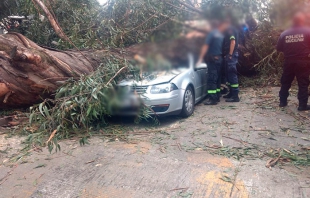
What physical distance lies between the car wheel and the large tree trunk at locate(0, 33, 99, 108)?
1.65 metres

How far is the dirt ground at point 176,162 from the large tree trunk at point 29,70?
0.74 metres

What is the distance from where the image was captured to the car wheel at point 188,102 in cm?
517

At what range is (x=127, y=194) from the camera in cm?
293

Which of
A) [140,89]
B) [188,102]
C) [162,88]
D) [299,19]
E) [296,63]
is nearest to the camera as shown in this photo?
[299,19]

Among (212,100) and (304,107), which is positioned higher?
(212,100)

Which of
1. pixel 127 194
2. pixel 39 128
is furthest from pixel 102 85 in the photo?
pixel 127 194

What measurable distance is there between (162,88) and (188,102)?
90 cm

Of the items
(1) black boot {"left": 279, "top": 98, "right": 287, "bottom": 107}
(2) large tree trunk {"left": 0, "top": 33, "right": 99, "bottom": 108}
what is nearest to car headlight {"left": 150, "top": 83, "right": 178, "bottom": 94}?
(2) large tree trunk {"left": 0, "top": 33, "right": 99, "bottom": 108}

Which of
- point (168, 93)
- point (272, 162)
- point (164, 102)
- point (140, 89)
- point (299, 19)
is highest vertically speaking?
point (299, 19)

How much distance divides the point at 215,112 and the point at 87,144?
2488 millimetres

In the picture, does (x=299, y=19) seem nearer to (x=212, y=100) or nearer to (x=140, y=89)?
(x=140, y=89)

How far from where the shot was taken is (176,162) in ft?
11.7

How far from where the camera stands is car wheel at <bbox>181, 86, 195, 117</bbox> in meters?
5.17

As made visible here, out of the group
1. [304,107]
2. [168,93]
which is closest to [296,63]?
[304,107]
